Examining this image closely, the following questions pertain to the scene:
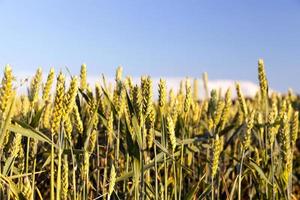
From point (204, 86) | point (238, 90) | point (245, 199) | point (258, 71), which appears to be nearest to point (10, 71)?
point (258, 71)

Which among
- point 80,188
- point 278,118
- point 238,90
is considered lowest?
point 80,188

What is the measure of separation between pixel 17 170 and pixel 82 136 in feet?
0.99

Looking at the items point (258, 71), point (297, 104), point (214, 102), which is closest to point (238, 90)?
point (214, 102)

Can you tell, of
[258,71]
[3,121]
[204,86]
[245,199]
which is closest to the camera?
[3,121]

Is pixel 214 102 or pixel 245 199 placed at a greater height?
pixel 214 102

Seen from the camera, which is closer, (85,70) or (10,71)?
(10,71)

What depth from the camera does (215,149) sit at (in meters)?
1.56

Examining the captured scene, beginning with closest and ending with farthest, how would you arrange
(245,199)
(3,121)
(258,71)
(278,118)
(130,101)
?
(3,121) → (130,101) → (258,71) → (278,118) → (245,199)

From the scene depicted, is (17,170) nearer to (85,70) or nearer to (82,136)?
(82,136)

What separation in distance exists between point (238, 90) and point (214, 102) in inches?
6.2

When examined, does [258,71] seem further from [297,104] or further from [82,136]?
[297,104]

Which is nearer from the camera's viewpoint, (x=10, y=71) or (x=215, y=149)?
(x=10, y=71)

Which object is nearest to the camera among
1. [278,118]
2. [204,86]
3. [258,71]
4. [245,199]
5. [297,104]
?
[258,71]

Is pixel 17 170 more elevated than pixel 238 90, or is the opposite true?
pixel 238 90
